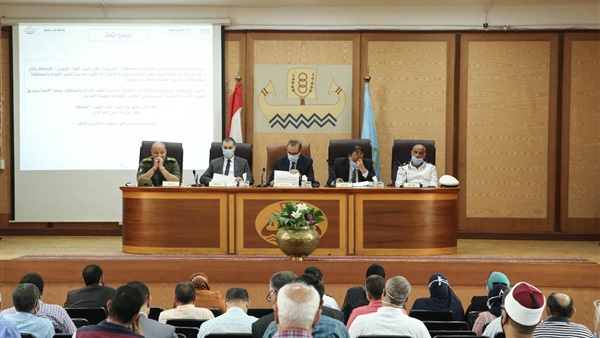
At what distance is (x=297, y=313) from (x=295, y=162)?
5.71m

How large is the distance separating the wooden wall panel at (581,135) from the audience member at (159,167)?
15.6 ft

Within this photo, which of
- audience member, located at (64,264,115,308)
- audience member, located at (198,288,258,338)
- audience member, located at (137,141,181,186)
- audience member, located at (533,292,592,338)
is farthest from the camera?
audience member, located at (137,141,181,186)

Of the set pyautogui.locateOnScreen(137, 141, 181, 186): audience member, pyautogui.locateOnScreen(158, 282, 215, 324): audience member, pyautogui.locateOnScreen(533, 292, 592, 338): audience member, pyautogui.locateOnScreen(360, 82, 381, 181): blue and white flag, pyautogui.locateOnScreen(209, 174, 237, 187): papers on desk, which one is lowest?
pyautogui.locateOnScreen(158, 282, 215, 324): audience member

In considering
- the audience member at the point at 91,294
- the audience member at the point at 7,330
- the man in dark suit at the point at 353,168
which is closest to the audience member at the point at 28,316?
the audience member at the point at 7,330

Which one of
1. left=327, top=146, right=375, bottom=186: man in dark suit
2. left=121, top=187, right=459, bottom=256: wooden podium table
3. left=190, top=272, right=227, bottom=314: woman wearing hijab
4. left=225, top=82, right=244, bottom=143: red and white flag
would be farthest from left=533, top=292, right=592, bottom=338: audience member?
left=225, top=82, right=244, bottom=143: red and white flag

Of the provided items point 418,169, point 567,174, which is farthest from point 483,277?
point 567,174

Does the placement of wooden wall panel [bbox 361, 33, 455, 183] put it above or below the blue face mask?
above

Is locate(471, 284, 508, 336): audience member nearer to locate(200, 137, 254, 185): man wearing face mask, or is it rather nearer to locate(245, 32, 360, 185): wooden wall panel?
locate(200, 137, 254, 185): man wearing face mask

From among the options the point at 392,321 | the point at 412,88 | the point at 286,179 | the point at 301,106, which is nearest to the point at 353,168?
the point at 286,179

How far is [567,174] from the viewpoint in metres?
9.79

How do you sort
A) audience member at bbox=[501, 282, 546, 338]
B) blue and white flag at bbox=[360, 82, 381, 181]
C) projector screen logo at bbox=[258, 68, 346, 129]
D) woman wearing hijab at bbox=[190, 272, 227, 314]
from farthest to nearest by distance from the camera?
projector screen logo at bbox=[258, 68, 346, 129], blue and white flag at bbox=[360, 82, 381, 181], woman wearing hijab at bbox=[190, 272, 227, 314], audience member at bbox=[501, 282, 546, 338]

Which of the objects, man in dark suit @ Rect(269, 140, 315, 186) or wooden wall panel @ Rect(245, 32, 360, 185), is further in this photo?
wooden wall panel @ Rect(245, 32, 360, 185)

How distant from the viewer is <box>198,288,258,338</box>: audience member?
3996mm

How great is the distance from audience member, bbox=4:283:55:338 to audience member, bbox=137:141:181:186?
12.0 feet
